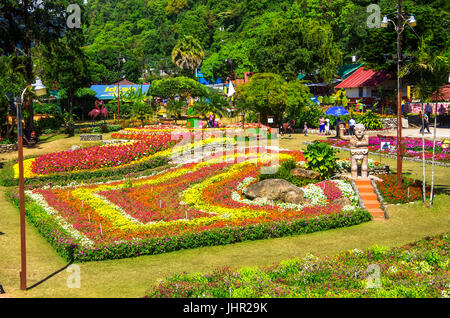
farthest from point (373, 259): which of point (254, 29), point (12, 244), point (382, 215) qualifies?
point (254, 29)

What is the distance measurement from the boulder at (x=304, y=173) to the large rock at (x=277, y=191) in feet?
7.98

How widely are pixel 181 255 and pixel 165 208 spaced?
5311 mm

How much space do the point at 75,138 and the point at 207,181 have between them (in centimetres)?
Result: 2129

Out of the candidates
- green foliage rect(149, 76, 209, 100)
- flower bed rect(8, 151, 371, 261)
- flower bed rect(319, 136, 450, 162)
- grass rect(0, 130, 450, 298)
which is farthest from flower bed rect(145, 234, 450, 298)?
green foliage rect(149, 76, 209, 100)

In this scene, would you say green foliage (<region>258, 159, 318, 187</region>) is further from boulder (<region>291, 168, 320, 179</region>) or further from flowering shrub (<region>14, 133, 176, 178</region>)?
flowering shrub (<region>14, 133, 176, 178</region>)

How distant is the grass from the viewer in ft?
44.1

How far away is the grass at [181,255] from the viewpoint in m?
13.4

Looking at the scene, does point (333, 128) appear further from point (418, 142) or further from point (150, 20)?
point (150, 20)

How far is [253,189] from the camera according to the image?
2219 cm

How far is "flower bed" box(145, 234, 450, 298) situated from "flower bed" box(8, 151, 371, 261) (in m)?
3.63

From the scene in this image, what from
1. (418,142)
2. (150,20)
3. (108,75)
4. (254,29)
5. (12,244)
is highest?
(150,20)

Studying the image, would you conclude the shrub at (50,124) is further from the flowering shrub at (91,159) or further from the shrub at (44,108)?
the flowering shrub at (91,159)
